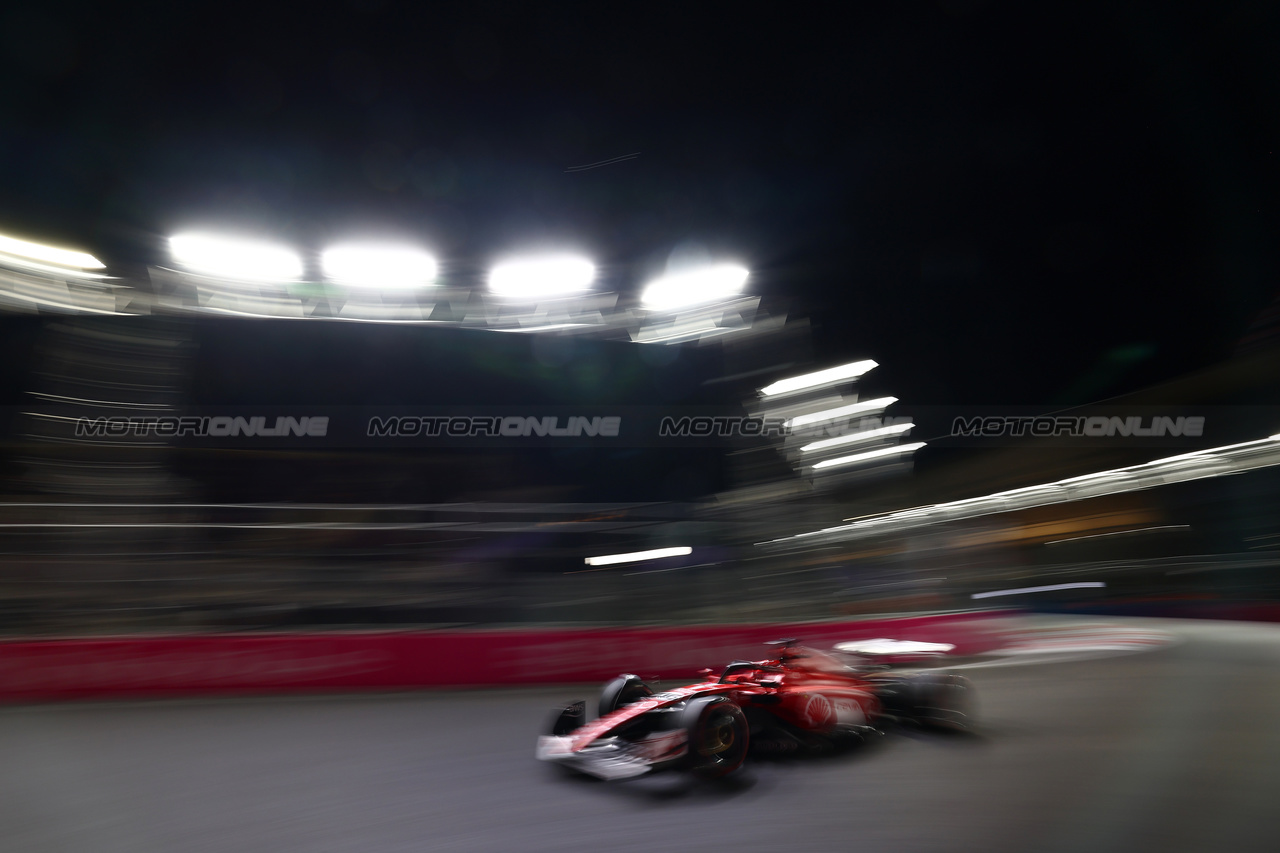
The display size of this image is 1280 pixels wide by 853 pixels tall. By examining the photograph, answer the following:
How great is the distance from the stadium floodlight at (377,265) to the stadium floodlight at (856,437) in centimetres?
692

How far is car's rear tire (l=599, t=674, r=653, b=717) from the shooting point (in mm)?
4063

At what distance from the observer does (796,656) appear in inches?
171

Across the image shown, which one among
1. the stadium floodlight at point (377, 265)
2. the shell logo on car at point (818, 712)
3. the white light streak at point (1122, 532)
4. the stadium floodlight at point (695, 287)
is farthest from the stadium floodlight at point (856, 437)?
the shell logo on car at point (818, 712)

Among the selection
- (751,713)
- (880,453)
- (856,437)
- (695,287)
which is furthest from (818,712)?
(880,453)

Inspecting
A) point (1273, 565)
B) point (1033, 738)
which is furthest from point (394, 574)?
point (1273, 565)

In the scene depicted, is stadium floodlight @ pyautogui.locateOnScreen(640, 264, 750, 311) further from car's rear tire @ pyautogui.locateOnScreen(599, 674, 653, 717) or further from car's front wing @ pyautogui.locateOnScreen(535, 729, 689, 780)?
car's front wing @ pyautogui.locateOnScreen(535, 729, 689, 780)

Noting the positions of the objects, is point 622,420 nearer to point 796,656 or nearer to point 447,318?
point 447,318

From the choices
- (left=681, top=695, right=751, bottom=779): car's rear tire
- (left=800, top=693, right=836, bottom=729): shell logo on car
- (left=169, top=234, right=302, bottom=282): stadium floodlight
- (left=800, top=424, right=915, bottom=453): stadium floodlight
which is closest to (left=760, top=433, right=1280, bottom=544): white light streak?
(left=800, top=424, right=915, bottom=453): stadium floodlight

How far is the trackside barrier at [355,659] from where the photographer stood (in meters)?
5.85

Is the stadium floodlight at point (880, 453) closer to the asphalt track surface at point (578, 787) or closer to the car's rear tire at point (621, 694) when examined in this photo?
the asphalt track surface at point (578, 787)

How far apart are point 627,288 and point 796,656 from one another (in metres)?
9.72

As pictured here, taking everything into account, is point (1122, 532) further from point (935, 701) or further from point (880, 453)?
point (935, 701)

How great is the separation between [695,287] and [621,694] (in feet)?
30.1

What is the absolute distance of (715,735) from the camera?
3.57 m
